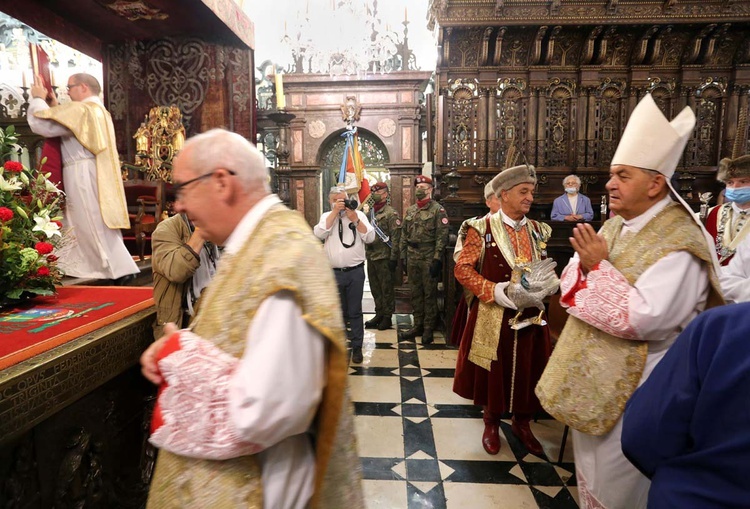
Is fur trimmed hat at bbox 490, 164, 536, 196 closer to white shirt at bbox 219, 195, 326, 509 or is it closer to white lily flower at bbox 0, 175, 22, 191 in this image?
white shirt at bbox 219, 195, 326, 509

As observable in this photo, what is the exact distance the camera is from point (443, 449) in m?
3.16

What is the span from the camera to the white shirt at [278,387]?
93 cm

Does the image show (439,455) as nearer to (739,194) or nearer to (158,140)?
(739,194)

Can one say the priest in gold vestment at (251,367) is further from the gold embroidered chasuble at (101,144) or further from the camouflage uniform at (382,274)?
the camouflage uniform at (382,274)

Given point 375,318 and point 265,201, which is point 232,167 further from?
point 375,318

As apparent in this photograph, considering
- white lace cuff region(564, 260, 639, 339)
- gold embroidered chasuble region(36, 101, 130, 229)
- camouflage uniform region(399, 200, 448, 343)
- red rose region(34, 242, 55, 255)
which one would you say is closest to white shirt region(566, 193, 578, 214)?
camouflage uniform region(399, 200, 448, 343)

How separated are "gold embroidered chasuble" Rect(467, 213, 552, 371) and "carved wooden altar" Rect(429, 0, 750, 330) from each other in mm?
4562

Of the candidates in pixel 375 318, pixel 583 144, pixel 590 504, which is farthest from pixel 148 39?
pixel 583 144

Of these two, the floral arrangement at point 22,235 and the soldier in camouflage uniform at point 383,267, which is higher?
the floral arrangement at point 22,235

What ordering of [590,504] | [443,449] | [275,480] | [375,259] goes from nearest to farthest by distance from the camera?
[275,480] → [590,504] → [443,449] → [375,259]

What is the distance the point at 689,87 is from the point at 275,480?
965cm

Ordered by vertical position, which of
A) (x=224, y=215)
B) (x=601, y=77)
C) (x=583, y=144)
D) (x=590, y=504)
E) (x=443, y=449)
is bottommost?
(x=443, y=449)

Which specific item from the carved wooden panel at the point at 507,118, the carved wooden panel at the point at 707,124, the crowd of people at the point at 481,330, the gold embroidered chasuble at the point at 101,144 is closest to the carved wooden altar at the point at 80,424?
the crowd of people at the point at 481,330

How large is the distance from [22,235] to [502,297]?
8.92 ft
